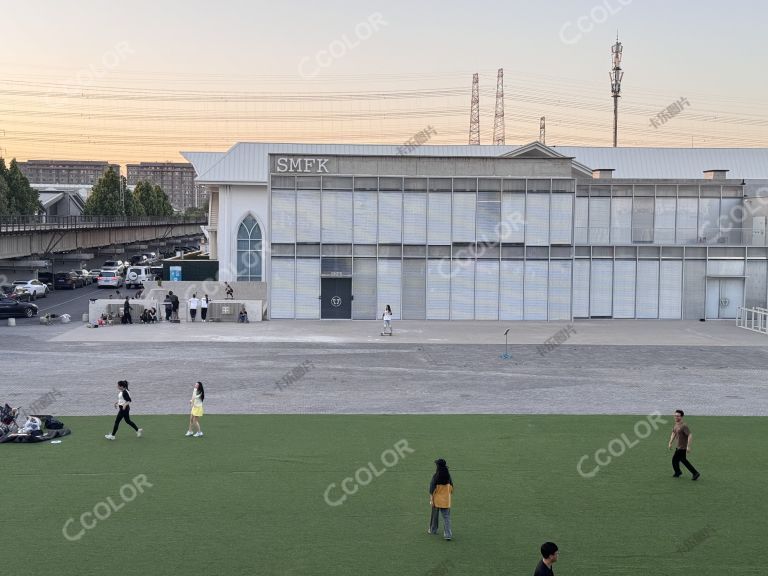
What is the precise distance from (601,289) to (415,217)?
13.1 metres

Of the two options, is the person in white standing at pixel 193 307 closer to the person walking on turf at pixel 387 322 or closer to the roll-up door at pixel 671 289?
the person walking on turf at pixel 387 322

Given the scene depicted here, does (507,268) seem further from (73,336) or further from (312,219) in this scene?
(73,336)

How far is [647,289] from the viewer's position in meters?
52.9

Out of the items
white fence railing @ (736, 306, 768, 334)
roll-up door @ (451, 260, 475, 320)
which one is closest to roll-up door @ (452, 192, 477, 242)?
roll-up door @ (451, 260, 475, 320)

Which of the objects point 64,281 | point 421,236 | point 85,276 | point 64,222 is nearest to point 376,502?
point 421,236

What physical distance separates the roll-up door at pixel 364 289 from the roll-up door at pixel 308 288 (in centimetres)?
218

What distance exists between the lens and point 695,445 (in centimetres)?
2127

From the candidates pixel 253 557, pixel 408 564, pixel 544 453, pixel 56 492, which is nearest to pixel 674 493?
pixel 544 453

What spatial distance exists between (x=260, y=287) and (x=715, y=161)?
126 feet

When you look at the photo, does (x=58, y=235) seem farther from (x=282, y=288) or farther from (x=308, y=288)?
(x=308, y=288)

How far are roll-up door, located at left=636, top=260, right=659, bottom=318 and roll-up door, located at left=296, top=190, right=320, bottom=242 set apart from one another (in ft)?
67.5

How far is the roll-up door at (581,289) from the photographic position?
5241 centimetres

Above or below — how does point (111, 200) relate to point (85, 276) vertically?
above

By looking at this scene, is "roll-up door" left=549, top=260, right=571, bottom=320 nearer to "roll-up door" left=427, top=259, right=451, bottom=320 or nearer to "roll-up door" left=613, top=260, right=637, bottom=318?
"roll-up door" left=613, top=260, right=637, bottom=318
